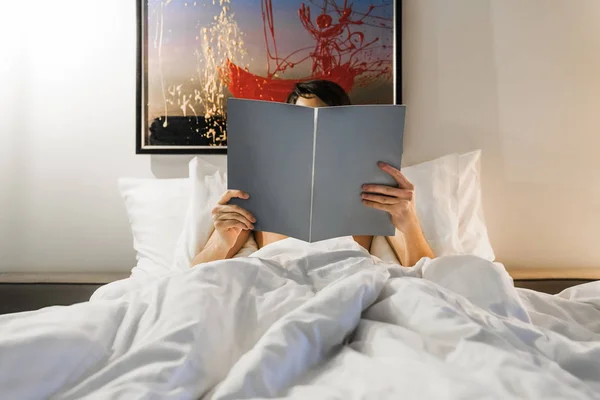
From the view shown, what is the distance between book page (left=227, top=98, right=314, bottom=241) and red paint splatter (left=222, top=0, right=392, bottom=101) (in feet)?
2.58

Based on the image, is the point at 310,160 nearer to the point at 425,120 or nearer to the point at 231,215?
the point at 231,215

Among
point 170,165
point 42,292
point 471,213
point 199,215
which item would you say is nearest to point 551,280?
point 471,213

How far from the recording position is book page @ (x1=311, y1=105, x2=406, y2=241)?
1.12 meters

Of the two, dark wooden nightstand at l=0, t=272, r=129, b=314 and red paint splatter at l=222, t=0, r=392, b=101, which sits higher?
red paint splatter at l=222, t=0, r=392, b=101

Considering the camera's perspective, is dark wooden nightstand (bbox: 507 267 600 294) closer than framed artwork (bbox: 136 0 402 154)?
Yes

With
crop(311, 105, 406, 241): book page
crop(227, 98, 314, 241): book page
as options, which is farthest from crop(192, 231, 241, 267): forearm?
crop(311, 105, 406, 241): book page

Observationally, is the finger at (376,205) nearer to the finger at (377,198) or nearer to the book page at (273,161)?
the finger at (377,198)

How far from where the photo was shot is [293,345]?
62 centimetres

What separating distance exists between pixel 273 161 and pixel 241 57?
890mm

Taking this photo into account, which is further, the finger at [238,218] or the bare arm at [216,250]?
the bare arm at [216,250]

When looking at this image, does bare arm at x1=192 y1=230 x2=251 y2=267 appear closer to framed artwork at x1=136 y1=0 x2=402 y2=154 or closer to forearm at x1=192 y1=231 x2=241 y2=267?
forearm at x1=192 y1=231 x2=241 y2=267

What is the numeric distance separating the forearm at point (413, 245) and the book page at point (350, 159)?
180 mm

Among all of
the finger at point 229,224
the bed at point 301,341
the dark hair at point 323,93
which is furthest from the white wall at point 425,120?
the bed at point 301,341

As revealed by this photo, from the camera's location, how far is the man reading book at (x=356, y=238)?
118 centimetres
